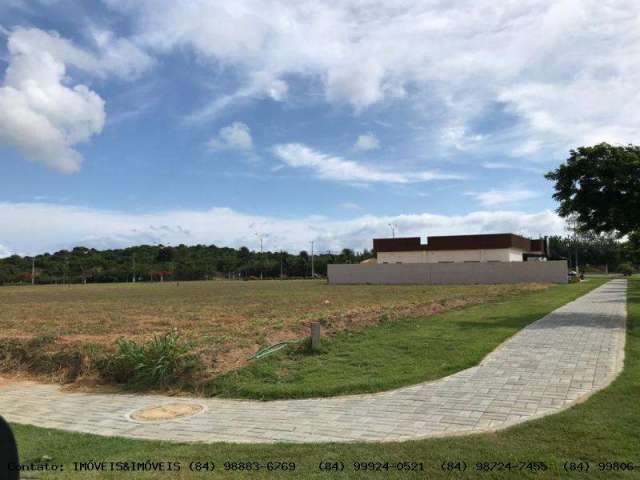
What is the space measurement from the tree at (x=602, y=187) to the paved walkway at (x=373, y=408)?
6624mm

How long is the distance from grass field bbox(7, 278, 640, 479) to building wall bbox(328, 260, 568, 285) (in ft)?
146

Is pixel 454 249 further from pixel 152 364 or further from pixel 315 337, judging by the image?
pixel 152 364

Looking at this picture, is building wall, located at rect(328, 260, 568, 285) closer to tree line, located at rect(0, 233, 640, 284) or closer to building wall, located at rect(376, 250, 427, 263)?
building wall, located at rect(376, 250, 427, 263)

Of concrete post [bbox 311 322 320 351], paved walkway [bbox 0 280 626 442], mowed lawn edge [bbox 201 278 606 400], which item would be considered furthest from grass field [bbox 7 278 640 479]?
concrete post [bbox 311 322 320 351]

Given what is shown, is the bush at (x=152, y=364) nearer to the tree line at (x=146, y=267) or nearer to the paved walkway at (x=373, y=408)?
the paved walkway at (x=373, y=408)

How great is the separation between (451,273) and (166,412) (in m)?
46.7

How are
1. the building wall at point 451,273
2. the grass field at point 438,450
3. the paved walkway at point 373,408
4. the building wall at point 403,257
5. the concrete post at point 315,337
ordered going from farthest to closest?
the building wall at point 403,257 → the building wall at point 451,273 → the concrete post at point 315,337 → the paved walkway at point 373,408 → the grass field at point 438,450

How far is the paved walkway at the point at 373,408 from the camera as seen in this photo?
560 cm

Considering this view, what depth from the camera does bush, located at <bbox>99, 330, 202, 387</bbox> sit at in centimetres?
843

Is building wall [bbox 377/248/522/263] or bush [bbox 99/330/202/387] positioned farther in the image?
building wall [bbox 377/248/522/263]

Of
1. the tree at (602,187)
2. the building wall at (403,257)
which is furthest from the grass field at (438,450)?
the building wall at (403,257)

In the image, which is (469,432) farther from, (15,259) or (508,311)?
(15,259)

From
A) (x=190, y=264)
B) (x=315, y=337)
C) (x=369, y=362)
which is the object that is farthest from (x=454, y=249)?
(x=190, y=264)

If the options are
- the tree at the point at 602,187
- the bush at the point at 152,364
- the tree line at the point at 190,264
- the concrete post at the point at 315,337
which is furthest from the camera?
the tree line at the point at 190,264
